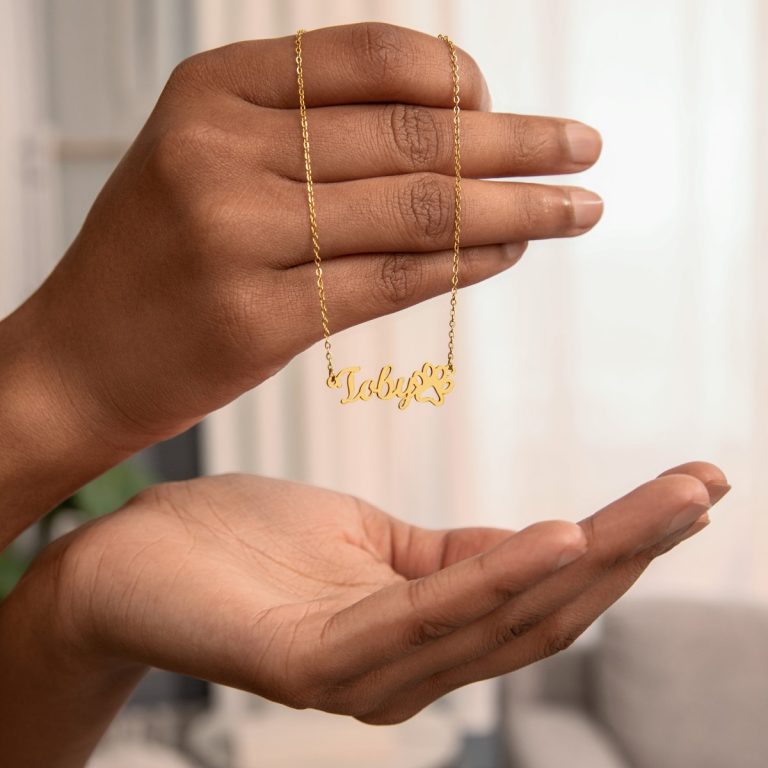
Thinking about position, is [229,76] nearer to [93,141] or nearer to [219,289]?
[219,289]

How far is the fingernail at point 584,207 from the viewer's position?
75cm

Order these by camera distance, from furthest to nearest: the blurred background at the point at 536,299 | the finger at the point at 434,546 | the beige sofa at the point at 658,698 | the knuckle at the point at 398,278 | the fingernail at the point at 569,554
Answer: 1. the blurred background at the point at 536,299
2. the beige sofa at the point at 658,698
3. the finger at the point at 434,546
4. the knuckle at the point at 398,278
5. the fingernail at the point at 569,554

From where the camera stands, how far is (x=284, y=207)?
718mm

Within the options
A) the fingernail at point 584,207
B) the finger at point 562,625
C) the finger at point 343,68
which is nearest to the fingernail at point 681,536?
the finger at point 562,625

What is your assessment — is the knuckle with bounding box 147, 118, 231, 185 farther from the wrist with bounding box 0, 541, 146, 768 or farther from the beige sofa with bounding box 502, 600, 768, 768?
the beige sofa with bounding box 502, 600, 768, 768

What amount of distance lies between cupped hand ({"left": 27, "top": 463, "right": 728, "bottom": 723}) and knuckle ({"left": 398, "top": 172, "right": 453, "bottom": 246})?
25cm

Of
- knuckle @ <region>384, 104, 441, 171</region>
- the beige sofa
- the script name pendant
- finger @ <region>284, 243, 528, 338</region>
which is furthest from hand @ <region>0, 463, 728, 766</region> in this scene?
the beige sofa

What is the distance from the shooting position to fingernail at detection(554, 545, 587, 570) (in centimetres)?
54

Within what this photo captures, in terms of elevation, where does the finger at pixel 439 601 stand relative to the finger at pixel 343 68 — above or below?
below

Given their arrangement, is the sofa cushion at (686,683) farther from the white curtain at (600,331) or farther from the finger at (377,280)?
the finger at (377,280)

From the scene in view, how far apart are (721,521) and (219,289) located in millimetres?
2278

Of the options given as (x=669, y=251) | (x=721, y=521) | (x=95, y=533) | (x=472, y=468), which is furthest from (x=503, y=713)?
(x=95, y=533)

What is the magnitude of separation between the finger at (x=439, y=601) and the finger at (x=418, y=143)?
32 cm

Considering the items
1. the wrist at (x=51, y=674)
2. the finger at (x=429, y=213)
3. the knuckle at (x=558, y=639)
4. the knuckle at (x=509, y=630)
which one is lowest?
the wrist at (x=51, y=674)
